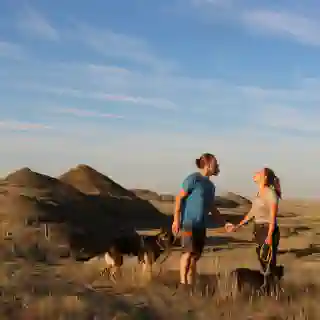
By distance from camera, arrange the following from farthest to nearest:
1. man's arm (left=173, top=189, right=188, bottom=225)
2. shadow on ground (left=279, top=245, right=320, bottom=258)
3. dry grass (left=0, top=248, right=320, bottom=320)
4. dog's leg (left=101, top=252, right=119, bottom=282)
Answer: shadow on ground (left=279, top=245, right=320, bottom=258) → dog's leg (left=101, top=252, right=119, bottom=282) → man's arm (left=173, top=189, right=188, bottom=225) → dry grass (left=0, top=248, right=320, bottom=320)

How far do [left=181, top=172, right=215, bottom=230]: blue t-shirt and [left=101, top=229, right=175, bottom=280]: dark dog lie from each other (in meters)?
1.51

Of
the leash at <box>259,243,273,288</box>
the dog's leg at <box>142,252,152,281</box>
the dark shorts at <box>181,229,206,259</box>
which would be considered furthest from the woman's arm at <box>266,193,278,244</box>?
the dog's leg at <box>142,252,152,281</box>

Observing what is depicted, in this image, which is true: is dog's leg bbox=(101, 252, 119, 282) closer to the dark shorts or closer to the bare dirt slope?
the bare dirt slope

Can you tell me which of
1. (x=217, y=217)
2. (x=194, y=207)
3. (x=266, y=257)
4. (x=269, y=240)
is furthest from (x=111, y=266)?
(x=269, y=240)

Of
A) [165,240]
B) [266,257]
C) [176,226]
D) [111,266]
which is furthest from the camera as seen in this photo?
[111,266]

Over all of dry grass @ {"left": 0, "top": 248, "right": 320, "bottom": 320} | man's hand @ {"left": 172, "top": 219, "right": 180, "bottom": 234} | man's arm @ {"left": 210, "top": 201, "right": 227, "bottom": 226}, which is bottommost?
dry grass @ {"left": 0, "top": 248, "right": 320, "bottom": 320}

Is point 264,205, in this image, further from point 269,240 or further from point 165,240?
point 165,240

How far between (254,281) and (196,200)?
4.31 feet

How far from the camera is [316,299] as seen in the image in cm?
802

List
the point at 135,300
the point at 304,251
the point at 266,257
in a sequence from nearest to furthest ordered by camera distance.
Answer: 1. the point at 135,300
2. the point at 266,257
3. the point at 304,251

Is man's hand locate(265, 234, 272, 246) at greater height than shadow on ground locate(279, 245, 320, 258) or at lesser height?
greater

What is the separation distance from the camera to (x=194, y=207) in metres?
7.98

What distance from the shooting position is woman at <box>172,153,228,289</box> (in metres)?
7.95

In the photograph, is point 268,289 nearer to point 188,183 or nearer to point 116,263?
point 188,183
